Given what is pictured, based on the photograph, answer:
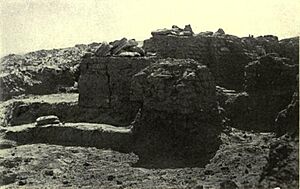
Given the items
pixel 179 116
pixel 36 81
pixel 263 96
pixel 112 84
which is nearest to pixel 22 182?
pixel 179 116

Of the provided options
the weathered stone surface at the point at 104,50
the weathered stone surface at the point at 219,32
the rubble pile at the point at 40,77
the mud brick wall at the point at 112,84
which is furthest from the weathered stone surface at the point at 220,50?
the rubble pile at the point at 40,77

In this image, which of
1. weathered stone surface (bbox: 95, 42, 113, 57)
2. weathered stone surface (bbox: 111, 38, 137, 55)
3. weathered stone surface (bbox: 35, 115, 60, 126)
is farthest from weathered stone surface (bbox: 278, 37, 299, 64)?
weathered stone surface (bbox: 35, 115, 60, 126)

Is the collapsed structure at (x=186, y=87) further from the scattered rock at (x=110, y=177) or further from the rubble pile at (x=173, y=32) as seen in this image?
the scattered rock at (x=110, y=177)

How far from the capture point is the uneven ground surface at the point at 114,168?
20.8 meters

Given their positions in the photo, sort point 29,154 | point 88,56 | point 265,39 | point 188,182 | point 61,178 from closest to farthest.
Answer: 1. point 188,182
2. point 61,178
3. point 29,154
4. point 88,56
5. point 265,39

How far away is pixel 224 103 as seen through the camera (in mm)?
28281

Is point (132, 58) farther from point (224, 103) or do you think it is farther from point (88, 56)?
point (224, 103)

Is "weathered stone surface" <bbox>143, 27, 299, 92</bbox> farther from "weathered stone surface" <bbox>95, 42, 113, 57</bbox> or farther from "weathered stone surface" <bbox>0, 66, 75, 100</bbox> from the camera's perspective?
"weathered stone surface" <bbox>0, 66, 75, 100</bbox>

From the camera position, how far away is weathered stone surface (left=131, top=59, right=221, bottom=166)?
80.5ft

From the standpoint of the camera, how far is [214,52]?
30906mm

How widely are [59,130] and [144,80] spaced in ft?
16.6

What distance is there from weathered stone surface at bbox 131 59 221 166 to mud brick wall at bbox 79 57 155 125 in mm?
2798

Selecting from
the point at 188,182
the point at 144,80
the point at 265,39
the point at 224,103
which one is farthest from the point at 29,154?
the point at 265,39

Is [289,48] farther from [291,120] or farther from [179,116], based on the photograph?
[291,120]
